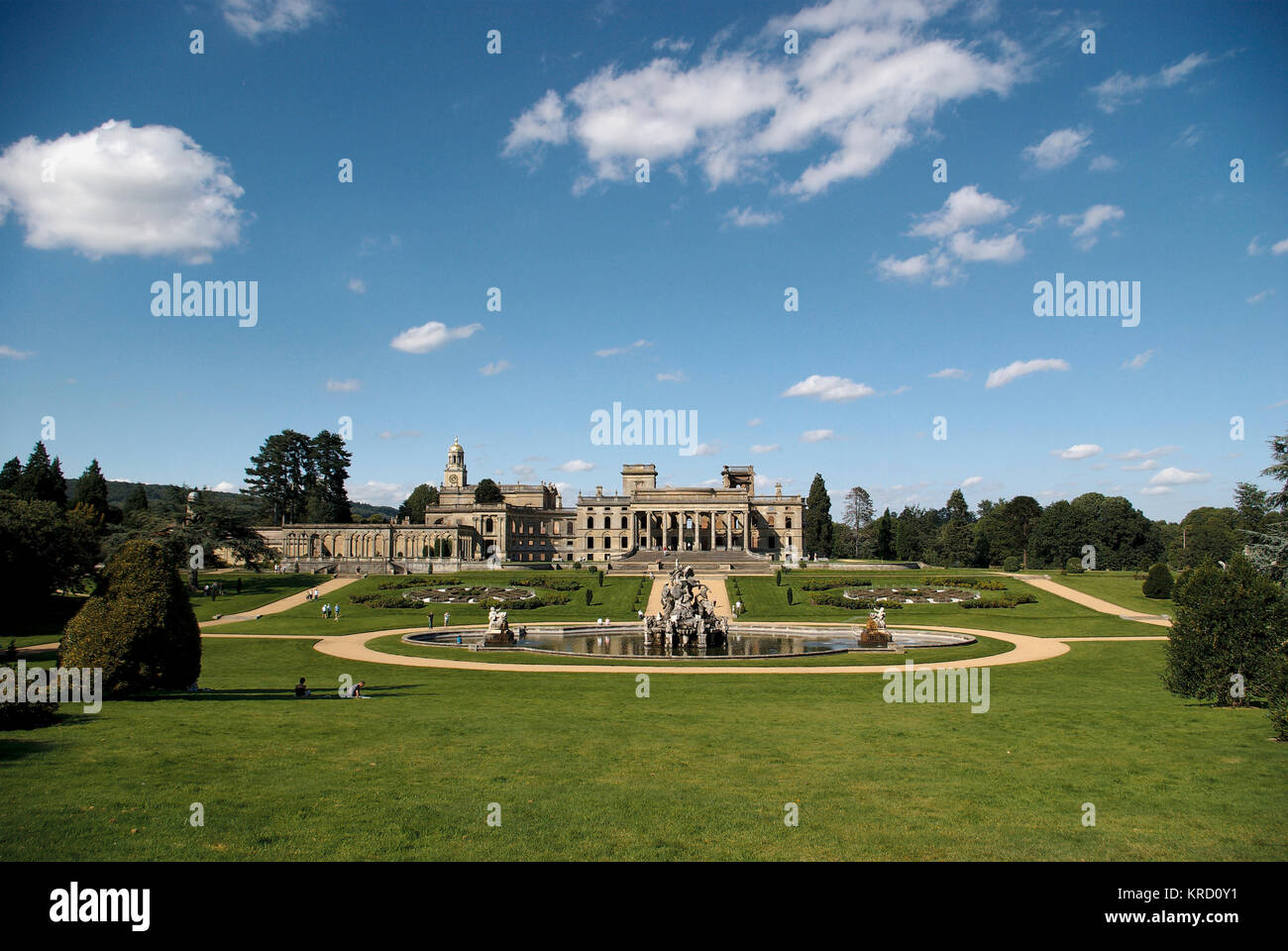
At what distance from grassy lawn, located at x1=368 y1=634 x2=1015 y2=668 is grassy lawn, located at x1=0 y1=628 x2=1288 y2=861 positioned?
8774 mm

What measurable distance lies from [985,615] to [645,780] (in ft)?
139

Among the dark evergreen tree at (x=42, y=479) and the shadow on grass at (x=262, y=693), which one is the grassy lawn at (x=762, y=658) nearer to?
the shadow on grass at (x=262, y=693)

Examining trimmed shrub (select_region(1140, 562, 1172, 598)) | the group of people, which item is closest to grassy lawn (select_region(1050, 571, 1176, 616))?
trimmed shrub (select_region(1140, 562, 1172, 598))

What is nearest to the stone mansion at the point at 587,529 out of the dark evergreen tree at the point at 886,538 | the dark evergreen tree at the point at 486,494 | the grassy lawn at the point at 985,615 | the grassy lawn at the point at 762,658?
the dark evergreen tree at the point at 486,494

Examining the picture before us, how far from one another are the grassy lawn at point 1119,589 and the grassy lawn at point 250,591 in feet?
205

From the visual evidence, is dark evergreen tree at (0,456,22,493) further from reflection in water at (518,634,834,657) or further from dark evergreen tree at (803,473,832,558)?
dark evergreen tree at (803,473,832,558)

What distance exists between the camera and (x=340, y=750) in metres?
14.9

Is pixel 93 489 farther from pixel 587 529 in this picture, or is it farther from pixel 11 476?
pixel 587 529

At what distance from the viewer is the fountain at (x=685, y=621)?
122 feet

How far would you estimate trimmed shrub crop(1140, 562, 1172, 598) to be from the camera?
185ft

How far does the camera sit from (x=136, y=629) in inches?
780

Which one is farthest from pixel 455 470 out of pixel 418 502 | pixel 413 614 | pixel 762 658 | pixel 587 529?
pixel 762 658

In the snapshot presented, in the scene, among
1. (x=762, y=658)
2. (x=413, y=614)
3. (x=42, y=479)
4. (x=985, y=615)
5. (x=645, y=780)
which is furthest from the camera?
(x=42, y=479)

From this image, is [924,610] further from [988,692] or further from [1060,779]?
[1060,779]
